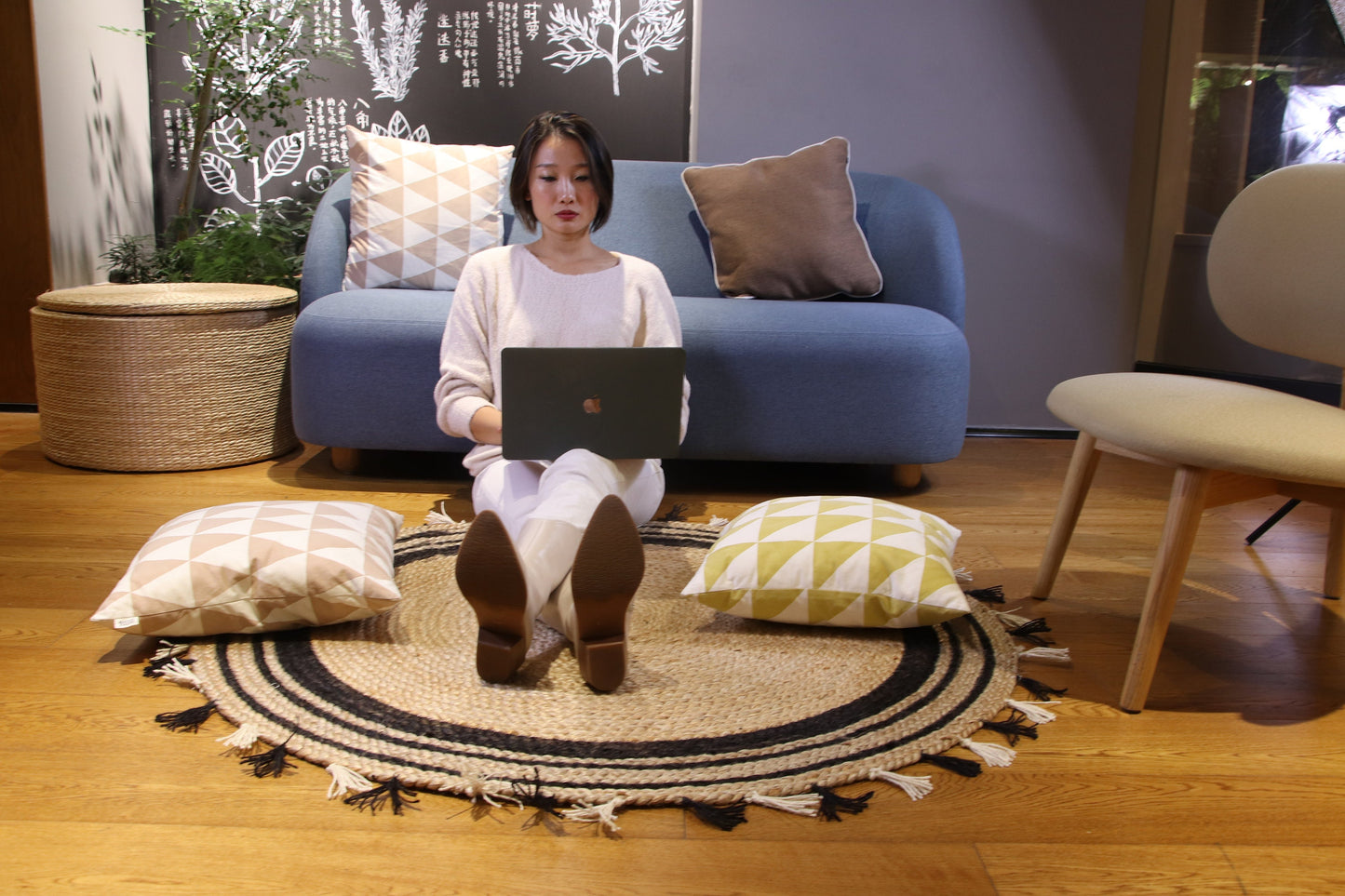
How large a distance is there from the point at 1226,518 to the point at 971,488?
23.9 inches

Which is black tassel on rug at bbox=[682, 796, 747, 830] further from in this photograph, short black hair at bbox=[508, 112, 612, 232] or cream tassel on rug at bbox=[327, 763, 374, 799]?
short black hair at bbox=[508, 112, 612, 232]

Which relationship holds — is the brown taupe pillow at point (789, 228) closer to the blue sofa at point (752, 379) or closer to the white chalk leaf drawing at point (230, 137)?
Result: the blue sofa at point (752, 379)

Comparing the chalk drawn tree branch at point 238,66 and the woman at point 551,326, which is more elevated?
the chalk drawn tree branch at point 238,66

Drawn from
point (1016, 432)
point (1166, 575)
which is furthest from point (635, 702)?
point (1016, 432)

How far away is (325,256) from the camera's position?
2.90 meters

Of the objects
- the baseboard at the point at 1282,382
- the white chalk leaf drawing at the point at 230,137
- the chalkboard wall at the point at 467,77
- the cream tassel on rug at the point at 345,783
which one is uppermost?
the chalkboard wall at the point at 467,77

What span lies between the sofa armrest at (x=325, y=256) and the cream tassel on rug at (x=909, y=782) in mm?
2115

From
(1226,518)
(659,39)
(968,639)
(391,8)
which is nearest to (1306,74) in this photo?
(1226,518)

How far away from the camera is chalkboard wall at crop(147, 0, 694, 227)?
355 cm

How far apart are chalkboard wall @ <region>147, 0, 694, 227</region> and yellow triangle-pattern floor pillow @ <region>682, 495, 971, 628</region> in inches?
87.1

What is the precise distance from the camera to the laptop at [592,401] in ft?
5.92

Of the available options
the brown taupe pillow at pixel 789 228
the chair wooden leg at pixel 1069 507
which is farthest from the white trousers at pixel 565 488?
the brown taupe pillow at pixel 789 228

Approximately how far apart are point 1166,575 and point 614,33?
8.91 feet

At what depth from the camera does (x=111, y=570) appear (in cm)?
202
